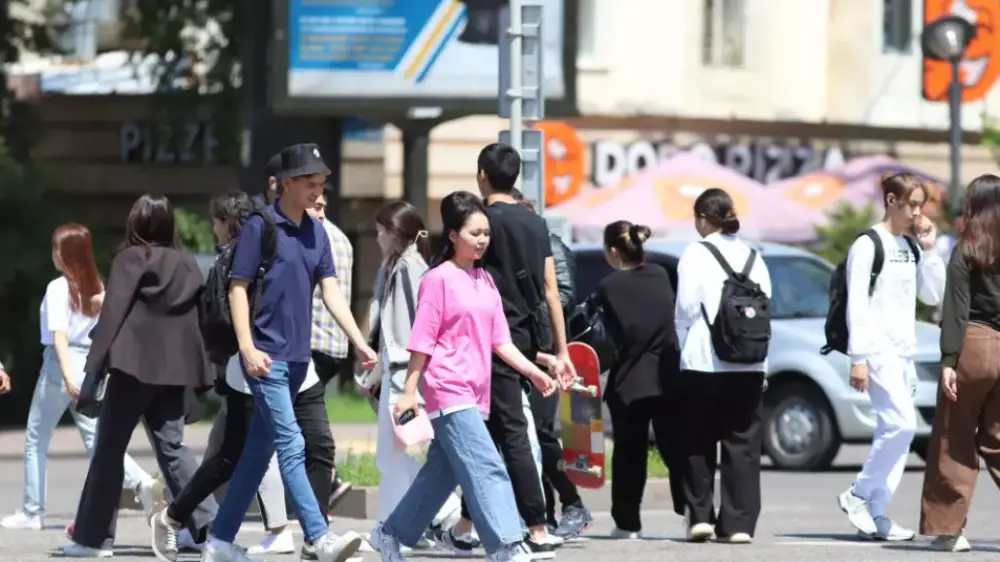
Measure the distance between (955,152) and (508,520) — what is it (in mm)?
13238

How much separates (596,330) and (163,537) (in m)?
2.55

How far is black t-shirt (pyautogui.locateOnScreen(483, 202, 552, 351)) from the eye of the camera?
10391 mm

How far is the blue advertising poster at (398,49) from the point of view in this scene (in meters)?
23.3

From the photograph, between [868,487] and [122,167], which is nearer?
[868,487]

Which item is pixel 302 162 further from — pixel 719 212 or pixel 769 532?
pixel 769 532

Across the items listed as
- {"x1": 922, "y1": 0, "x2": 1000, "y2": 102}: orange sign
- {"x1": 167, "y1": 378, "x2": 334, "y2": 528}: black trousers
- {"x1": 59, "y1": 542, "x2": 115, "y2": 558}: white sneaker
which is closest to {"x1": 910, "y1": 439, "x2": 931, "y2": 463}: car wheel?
{"x1": 167, "y1": 378, "x2": 334, "y2": 528}: black trousers

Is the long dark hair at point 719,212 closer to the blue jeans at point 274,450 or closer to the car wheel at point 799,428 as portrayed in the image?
the blue jeans at point 274,450

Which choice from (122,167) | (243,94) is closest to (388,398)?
(243,94)

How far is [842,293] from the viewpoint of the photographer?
1157 cm

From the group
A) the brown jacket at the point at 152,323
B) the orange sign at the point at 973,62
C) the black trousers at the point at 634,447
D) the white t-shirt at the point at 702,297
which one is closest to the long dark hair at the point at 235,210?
the brown jacket at the point at 152,323

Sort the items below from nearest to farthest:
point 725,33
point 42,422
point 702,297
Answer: point 702,297 < point 42,422 < point 725,33

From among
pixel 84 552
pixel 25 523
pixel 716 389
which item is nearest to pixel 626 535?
pixel 716 389

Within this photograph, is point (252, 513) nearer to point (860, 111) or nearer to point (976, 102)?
point (860, 111)

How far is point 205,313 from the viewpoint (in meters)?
9.81
